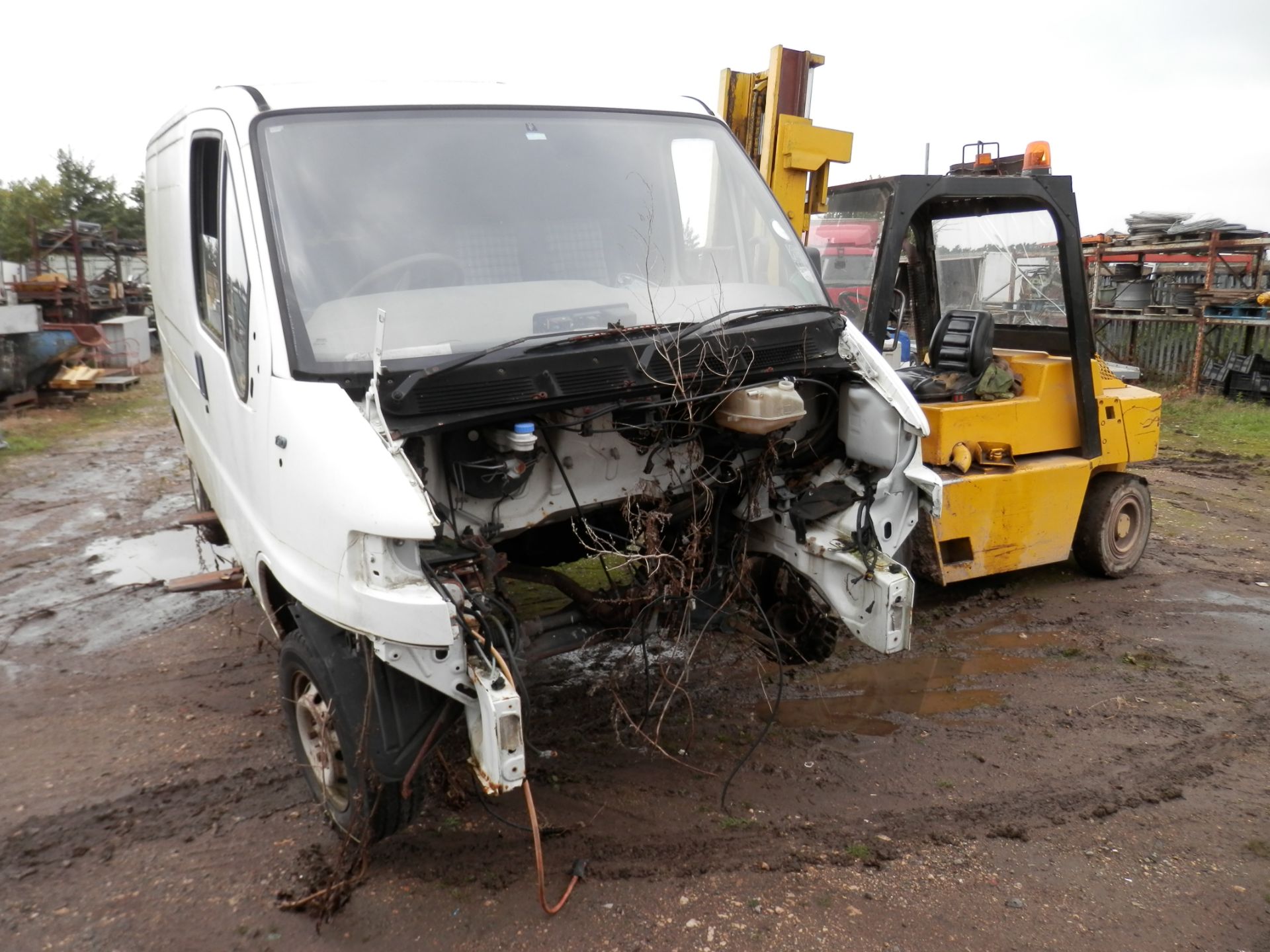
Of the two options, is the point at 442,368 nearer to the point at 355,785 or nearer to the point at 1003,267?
the point at 355,785

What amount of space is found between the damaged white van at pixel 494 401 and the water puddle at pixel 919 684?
0.44 meters

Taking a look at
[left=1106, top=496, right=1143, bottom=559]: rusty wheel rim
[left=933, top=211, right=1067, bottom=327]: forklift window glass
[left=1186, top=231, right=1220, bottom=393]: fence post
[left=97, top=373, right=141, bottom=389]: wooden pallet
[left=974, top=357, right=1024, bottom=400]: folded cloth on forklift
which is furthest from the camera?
[left=97, top=373, right=141, bottom=389]: wooden pallet

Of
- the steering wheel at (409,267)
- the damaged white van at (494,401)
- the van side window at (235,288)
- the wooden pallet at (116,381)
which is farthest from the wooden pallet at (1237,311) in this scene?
the wooden pallet at (116,381)

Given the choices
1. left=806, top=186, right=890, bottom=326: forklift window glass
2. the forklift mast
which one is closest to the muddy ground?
left=806, top=186, right=890, bottom=326: forklift window glass

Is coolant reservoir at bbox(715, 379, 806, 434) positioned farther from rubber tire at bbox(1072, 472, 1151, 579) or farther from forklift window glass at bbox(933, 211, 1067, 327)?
rubber tire at bbox(1072, 472, 1151, 579)

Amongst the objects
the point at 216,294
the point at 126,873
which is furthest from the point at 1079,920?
the point at 216,294

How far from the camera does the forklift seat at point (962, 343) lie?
5.00 metres

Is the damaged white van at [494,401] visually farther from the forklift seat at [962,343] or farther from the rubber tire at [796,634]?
the forklift seat at [962,343]

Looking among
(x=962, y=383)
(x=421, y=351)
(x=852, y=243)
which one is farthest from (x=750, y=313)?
(x=962, y=383)

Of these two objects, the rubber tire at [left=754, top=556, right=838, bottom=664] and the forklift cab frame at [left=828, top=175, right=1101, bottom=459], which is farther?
the forklift cab frame at [left=828, top=175, right=1101, bottom=459]

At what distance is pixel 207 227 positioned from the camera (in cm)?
391

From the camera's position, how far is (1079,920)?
2957 mm

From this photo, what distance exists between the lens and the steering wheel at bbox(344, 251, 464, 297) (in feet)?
10.5

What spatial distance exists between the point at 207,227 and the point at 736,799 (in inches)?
122
